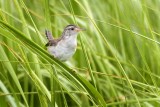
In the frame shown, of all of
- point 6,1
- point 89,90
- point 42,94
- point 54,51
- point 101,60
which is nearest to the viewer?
point 89,90

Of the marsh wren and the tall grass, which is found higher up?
the marsh wren

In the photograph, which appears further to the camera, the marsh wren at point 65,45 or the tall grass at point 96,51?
the tall grass at point 96,51

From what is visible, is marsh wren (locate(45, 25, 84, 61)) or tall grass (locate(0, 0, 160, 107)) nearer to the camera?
marsh wren (locate(45, 25, 84, 61))

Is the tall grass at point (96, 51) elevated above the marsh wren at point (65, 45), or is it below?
below

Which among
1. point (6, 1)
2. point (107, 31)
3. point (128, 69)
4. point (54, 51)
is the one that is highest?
point (6, 1)

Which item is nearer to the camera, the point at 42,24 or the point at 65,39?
the point at 65,39

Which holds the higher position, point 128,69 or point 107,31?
point 107,31

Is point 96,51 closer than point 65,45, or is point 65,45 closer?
point 65,45

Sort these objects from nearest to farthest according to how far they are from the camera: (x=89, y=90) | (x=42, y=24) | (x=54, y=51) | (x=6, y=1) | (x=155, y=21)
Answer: (x=89, y=90) → (x=54, y=51) → (x=6, y=1) → (x=42, y=24) → (x=155, y=21)

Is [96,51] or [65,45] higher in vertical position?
[65,45]

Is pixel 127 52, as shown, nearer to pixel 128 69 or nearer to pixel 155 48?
pixel 128 69

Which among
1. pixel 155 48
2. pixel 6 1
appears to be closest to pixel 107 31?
pixel 155 48
